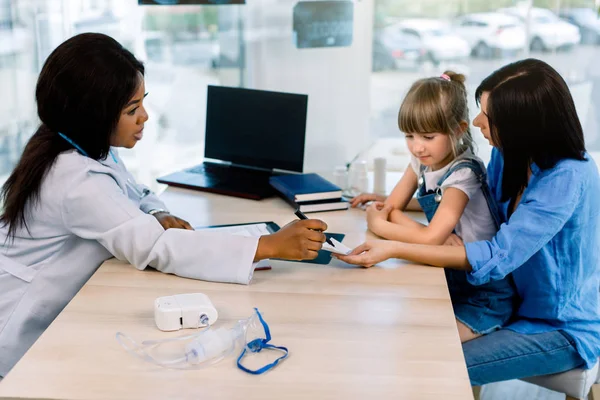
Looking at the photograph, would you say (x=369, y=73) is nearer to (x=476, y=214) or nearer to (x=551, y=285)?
(x=476, y=214)

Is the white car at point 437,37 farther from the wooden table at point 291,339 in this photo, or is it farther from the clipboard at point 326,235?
the wooden table at point 291,339

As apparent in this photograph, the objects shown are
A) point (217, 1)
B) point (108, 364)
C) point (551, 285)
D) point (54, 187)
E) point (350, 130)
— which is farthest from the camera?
point (350, 130)

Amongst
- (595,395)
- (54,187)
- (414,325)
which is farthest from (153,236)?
(595,395)

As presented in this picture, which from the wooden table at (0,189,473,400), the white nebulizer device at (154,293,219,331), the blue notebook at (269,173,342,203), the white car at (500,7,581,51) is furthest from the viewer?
the white car at (500,7,581,51)

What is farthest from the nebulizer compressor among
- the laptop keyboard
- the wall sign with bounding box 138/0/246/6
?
the wall sign with bounding box 138/0/246/6

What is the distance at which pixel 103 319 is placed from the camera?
52.7 inches

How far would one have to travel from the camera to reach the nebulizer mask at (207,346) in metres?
1.18

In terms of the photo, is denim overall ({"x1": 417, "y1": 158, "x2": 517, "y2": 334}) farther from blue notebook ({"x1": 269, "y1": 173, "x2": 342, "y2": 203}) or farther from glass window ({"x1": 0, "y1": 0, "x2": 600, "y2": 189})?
glass window ({"x1": 0, "y1": 0, "x2": 600, "y2": 189})

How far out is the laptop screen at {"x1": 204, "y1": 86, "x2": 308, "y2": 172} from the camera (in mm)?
2273

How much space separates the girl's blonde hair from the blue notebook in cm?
35

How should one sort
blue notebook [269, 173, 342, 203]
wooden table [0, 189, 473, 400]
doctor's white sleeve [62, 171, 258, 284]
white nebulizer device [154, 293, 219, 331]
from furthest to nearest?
blue notebook [269, 173, 342, 203], doctor's white sleeve [62, 171, 258, 284], white nebulizer device [154, 293, 219, 331], wooden table [0, 189, 473, 400]

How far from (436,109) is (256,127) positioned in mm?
759

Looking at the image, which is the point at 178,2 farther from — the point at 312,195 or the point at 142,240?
the point at 142,240

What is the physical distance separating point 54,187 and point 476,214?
981mm
